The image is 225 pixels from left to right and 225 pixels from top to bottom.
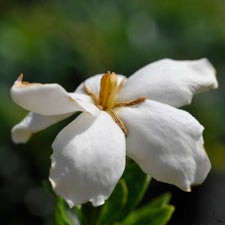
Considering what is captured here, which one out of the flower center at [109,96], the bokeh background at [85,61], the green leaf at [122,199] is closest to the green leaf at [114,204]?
the green leaf at [122,199]

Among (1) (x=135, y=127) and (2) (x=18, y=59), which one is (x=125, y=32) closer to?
(2) (x=18, y=59)

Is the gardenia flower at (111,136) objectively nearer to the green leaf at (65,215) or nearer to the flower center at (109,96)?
the flower center at (109,96)

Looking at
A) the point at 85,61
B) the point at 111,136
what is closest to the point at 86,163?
the point at 111,136

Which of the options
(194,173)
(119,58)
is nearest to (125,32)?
(119,58)

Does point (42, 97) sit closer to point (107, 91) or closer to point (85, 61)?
point (107, 91)

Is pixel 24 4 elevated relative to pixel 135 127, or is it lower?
lower

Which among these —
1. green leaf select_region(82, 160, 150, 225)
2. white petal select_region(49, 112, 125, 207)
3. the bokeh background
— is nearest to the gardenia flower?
white petal select_region(49, 112, 125, 207)

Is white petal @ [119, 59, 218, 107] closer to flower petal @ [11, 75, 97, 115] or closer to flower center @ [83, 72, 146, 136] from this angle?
flower center @ [83, 72, 146, 136]
